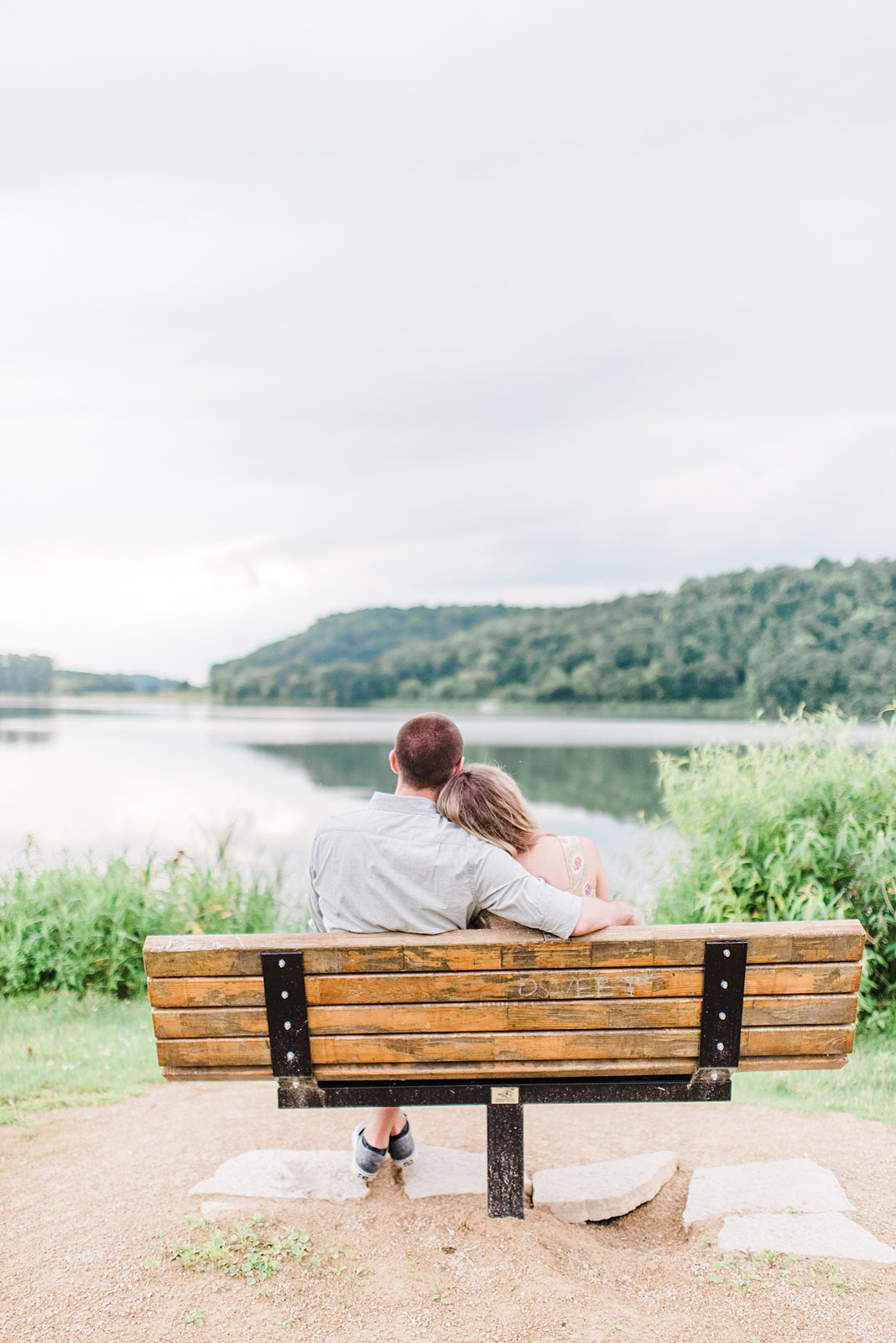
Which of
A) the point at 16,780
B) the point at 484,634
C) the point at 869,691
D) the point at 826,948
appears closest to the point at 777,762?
the point at 826,948

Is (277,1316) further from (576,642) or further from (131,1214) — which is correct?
(576,642)

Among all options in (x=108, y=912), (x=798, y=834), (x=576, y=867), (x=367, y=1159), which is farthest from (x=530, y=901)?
(x=108, y=912)

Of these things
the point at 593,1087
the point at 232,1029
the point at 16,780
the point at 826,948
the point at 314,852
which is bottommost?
the point at 16,780

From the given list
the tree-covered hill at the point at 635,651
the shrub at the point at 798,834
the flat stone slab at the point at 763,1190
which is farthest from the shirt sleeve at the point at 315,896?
the tree-covered hill at the point at 635,651

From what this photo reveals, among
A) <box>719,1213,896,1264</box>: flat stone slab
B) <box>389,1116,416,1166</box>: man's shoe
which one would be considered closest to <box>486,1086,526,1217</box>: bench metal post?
<box>389,1116,416,1166</box>: man's shoe

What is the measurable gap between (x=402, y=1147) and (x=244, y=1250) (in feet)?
2.29

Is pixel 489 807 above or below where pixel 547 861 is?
above

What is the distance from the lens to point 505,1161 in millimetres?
A: 2869

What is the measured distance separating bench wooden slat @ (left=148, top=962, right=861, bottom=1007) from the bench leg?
1.59 feet

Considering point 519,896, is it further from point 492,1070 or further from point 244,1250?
point 244,1250

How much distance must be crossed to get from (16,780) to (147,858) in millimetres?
34087

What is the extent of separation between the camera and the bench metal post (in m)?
2.82

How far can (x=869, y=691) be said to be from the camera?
11.2m

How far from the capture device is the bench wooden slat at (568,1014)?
8.39 feet
